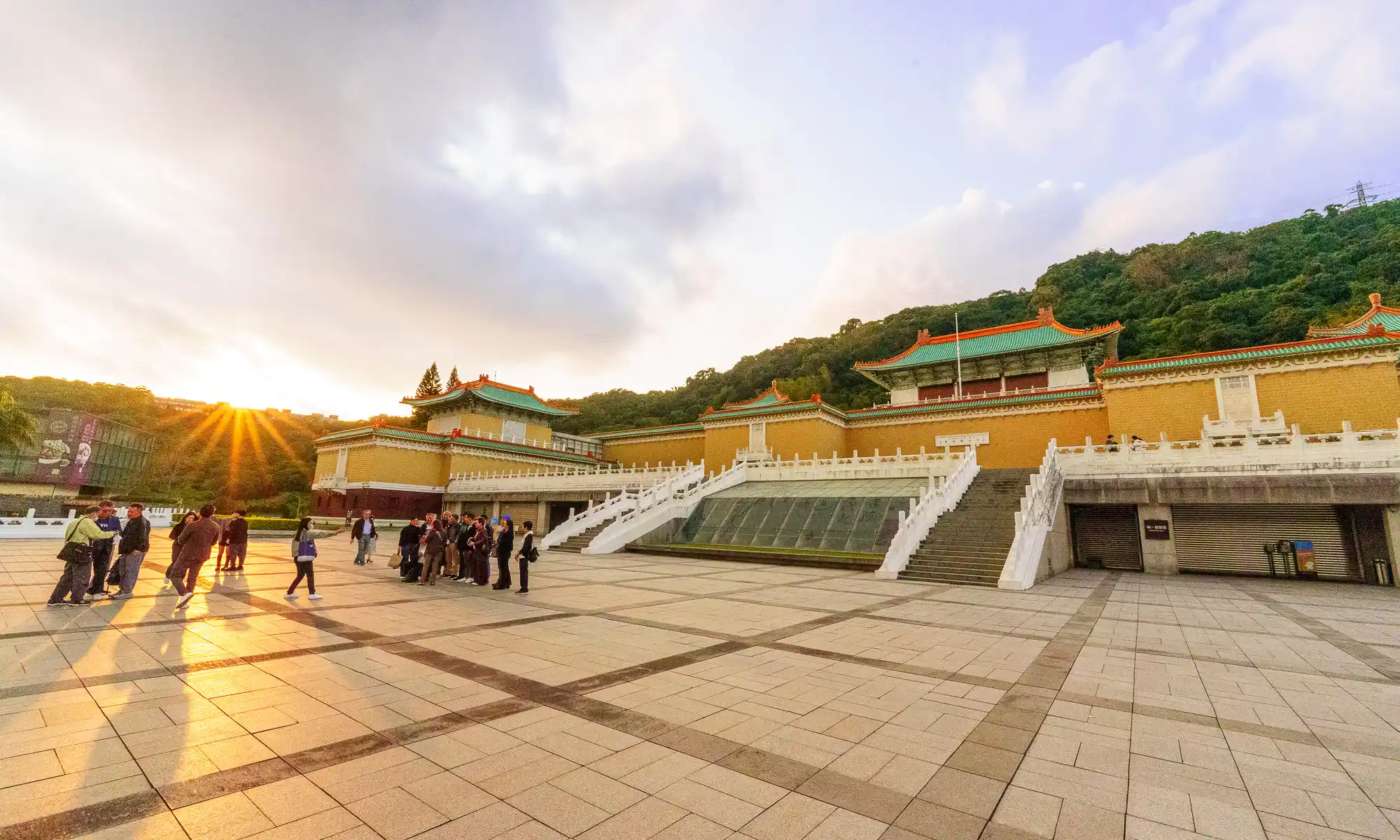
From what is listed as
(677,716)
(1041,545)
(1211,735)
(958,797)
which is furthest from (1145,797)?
(1041,545)

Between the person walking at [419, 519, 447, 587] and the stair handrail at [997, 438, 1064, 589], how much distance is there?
11438mm

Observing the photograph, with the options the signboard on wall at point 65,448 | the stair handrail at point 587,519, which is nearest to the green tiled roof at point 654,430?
the stair handrail at point 587,519

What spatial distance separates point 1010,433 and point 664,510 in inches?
661

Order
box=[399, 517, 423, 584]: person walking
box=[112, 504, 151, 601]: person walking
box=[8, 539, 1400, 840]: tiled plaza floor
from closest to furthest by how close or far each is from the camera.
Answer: box=[8, 539, 1400, 840]: tiled plaza floor, box=[112, 504, 151, 601]: person walking, box=[399, 517, 423, 584]: person walking

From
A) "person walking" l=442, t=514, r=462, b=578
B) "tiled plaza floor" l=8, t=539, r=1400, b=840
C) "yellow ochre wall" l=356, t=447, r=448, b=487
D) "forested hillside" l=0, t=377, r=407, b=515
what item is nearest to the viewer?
"tiled plaza floor" l=8, t=539, r=1400, b=840

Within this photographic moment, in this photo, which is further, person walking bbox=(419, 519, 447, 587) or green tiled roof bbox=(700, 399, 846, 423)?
green tiled roof bbox=(700, 399, 846, 423)

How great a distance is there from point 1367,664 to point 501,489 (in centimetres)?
3011

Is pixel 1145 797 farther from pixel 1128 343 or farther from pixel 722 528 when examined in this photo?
pixel 1128 343

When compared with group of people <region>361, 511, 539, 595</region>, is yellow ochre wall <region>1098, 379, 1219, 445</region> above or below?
above

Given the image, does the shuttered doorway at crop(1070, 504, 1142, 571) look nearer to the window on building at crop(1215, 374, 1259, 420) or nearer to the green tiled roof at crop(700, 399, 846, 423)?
the window on building at crop(1215, 374, 1259, 420)

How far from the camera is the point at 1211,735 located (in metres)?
4.23

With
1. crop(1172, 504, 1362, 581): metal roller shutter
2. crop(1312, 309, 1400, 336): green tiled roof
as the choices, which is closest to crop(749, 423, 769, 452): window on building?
crop(1172, 504, 1362, 581): metal roller shutter

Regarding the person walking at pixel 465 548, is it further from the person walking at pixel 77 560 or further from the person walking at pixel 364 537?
the person walking at pixel 77 560

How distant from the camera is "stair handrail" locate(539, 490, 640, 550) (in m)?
20.6
